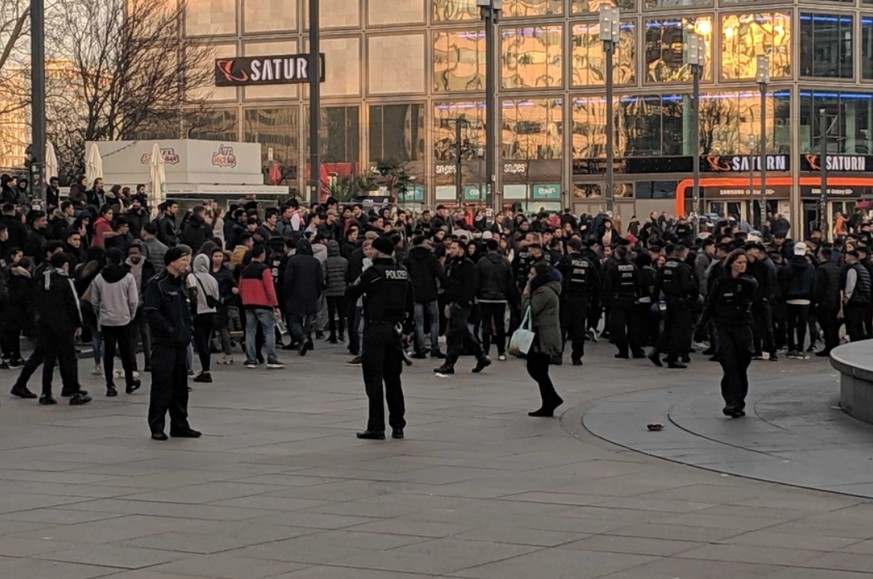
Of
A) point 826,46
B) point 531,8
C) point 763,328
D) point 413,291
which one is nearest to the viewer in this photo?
point 413,291

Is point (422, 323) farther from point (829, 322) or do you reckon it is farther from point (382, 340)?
point (382, 340)

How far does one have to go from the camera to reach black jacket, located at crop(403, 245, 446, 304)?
21802 millimetres

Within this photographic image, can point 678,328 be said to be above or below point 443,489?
above

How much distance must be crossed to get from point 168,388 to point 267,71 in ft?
56.9

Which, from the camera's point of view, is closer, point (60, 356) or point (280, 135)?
point (60, 356)

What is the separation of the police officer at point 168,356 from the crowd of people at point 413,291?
110 inches

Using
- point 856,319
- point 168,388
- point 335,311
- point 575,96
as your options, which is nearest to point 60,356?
point 168,388

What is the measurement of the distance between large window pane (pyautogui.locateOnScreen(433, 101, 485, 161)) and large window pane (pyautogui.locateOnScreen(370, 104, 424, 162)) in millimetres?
894

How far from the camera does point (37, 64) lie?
81.3ft

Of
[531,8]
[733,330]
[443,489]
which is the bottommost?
[443,489]

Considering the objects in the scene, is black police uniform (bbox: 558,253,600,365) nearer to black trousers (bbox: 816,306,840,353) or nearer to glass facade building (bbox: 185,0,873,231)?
black trousers (bbox: 816,306,840,353)

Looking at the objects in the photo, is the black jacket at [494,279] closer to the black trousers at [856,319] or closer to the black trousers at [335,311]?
the black trousers at [335,311]

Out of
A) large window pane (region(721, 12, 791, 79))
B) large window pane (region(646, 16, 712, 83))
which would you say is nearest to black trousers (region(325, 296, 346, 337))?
large window pane (region(646, 16, 712, 83))

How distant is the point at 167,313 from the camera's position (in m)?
14.9
